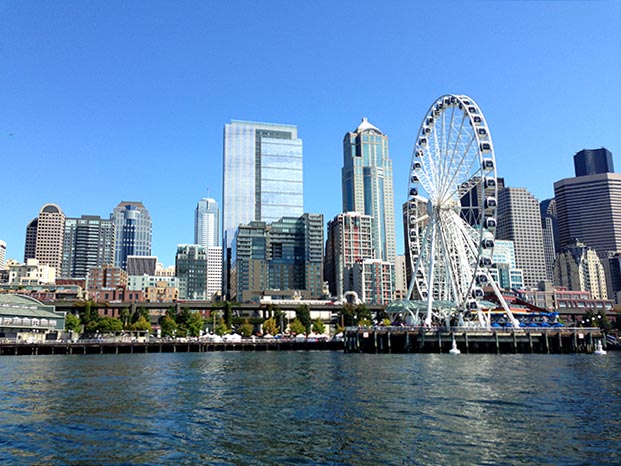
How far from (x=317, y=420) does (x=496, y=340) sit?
271ft

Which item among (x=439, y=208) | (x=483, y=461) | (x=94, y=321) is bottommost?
(x=483, y=461)

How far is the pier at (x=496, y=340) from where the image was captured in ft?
374

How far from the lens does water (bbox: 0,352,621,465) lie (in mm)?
29781

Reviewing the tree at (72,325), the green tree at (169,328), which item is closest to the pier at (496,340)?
the green tree at (169,328)

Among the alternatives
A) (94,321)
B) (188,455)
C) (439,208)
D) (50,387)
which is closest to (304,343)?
(439,208)

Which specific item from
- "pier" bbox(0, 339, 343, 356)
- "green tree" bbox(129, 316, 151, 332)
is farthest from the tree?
"pier" bbox(0, 339, 343, 356)

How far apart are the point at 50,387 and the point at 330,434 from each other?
3659cm

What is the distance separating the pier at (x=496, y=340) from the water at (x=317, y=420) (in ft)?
154

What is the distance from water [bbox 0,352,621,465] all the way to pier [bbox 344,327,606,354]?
46.8 meters

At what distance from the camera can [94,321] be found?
183m

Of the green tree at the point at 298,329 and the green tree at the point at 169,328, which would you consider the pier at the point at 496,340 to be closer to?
the green tree at the point at 298,329

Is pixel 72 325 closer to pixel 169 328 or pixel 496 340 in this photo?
pixel 169 328

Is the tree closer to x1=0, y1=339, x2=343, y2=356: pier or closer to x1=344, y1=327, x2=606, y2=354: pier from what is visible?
x1=0, y1=339, x2=343, y2=356: pier

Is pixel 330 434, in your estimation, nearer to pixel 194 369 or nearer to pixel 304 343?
pixel 194 369
